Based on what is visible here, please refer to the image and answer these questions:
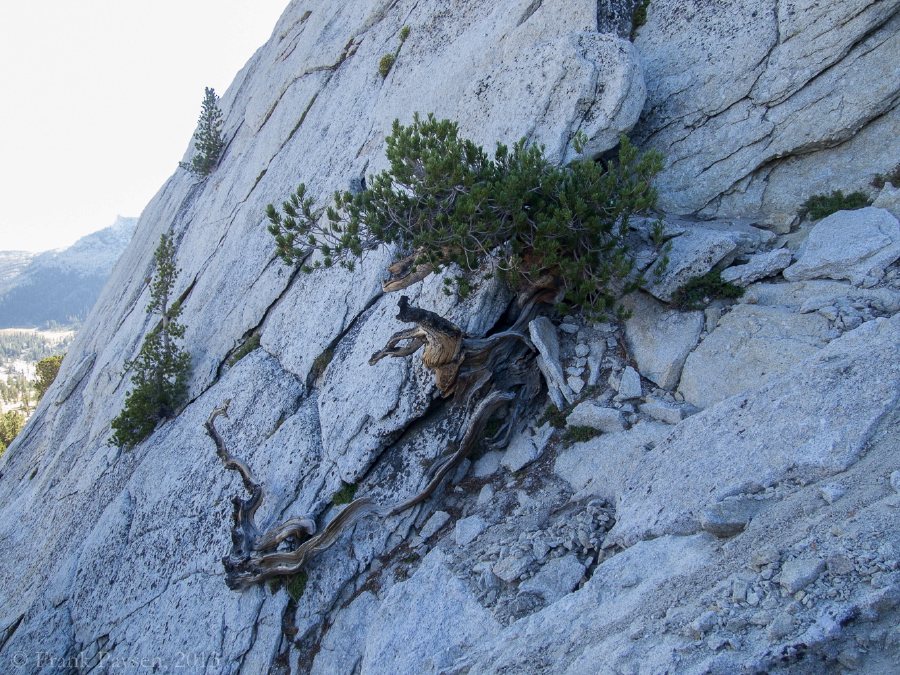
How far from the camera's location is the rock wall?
217 inches

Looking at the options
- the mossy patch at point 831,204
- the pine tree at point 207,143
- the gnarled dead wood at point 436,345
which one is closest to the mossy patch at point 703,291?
the mossy patch at point 831,204

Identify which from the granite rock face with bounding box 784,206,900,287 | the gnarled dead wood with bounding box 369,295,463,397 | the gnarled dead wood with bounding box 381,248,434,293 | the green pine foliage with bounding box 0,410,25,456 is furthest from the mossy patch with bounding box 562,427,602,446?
the green pine foliage with bounding box 0,410,25,456

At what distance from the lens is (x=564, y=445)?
9.44 metres

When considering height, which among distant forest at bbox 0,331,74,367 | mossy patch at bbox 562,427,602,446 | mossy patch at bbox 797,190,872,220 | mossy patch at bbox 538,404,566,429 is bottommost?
mossy patch at bbox 562,427,602,446

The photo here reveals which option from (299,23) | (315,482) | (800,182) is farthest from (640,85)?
(299,23)

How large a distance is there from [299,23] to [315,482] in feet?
83.8

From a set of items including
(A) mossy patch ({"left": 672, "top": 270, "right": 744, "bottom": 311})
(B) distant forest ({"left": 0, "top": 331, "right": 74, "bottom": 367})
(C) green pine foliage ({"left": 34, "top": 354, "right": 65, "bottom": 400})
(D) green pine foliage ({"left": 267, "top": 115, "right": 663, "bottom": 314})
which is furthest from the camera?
(B) distant forest ({"left": 0, "top": 331, "right": 74, "bottom": 367})

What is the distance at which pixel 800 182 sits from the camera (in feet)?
36.0

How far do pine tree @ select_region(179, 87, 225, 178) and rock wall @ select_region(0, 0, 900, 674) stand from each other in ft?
33.7

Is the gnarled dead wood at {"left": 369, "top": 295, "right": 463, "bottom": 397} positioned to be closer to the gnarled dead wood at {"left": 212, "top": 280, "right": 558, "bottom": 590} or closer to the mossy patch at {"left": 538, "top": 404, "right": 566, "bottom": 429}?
the gnarled dead wood at {"left": 212, "top": 280, "right": 558, "bottom": 590}

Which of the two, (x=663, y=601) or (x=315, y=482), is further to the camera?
(x=315, y=482)

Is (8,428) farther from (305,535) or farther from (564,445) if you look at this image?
(564,445)

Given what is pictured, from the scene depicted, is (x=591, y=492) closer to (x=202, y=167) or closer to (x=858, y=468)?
(x=858, y=468)

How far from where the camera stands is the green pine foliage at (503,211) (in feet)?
29.3
